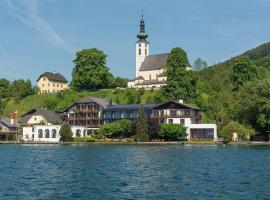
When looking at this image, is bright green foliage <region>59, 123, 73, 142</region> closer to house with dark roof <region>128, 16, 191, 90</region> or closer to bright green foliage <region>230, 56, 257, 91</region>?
house with dark roof <region>128, 16, 191, 90</region>

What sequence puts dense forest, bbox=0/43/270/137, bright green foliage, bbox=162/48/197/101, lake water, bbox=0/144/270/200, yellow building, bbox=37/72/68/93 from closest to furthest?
1. lake water, bbox=0/144/270/200
2. dense forest, bbox=0/43/270/137
3. bright green foliage, bbox=162/48/197/101
4. yellow building, bbox=37/72/68/93

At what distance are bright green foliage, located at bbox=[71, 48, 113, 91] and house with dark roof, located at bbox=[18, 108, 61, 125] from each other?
17075 mm

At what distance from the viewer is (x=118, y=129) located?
111 meters

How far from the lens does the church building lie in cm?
14925

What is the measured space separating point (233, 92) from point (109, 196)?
107 metres

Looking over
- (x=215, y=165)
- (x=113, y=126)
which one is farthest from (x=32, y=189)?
(x=113, y=126)

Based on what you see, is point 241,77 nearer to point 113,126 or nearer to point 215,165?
point 113,126

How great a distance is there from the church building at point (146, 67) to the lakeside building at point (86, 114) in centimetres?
2202

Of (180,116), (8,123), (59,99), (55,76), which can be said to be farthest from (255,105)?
(55,76)

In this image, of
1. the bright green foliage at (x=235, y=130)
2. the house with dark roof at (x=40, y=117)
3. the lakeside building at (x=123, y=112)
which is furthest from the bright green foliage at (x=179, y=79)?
the house with dark roof at (x=40, y=117)

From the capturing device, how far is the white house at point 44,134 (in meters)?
120

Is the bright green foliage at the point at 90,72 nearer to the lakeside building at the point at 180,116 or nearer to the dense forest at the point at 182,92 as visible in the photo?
the dense forest at the point at 182,92

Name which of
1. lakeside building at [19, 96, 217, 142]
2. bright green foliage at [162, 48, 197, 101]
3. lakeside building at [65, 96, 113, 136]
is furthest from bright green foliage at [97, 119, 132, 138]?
bright green foliage at [162, 48, 197, 101]

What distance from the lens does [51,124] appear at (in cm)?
12388
